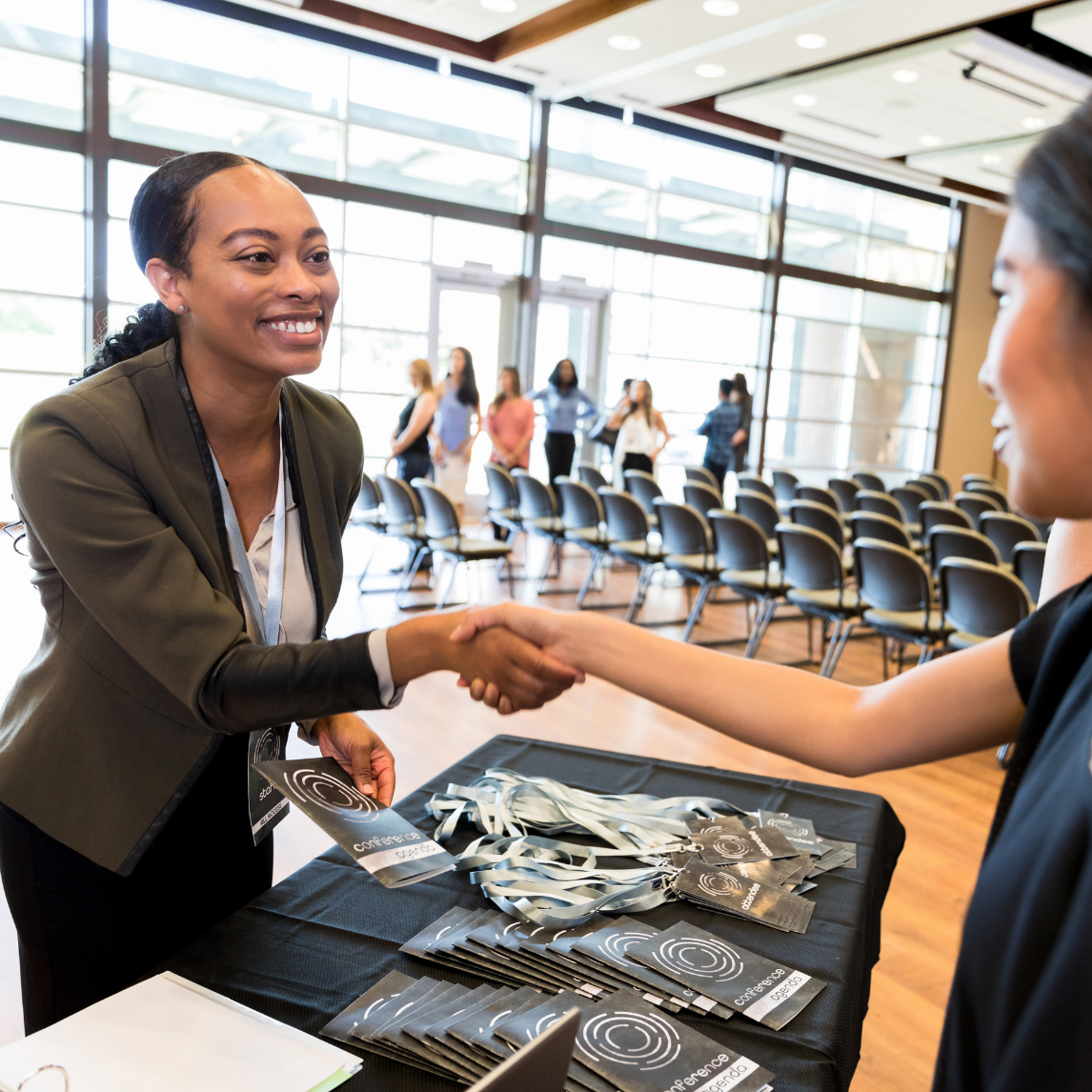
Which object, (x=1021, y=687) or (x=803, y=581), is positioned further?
(x=803, y=581)

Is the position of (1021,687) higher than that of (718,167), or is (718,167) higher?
(718,167)

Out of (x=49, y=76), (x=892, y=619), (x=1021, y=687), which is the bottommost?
(x=892, y=619)

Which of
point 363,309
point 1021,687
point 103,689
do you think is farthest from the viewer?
point 363,309

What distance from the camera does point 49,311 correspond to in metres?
8.13

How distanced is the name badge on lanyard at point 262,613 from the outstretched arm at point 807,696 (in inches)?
11.2

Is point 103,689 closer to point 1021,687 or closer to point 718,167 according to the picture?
point 1021,687

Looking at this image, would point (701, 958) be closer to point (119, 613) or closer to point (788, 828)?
point (788, 828)

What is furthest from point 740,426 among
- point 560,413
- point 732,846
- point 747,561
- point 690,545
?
point 732,846

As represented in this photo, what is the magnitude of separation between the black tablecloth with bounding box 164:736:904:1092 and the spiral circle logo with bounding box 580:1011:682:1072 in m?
0.05

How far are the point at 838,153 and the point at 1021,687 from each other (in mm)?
12045

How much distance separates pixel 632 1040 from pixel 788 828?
2.15ft

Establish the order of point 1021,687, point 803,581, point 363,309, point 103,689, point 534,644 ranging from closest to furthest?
1. point 1021,687
2. point 103,689
3. point 534,644
4. point 803,581
5. point 363,309

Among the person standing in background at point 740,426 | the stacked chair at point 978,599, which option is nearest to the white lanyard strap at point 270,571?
the stacked chair at point 978,599

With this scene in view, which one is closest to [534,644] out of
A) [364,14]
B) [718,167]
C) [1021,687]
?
[1021,687]
